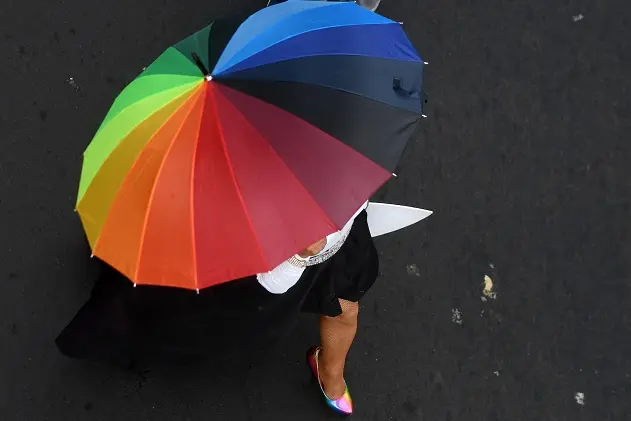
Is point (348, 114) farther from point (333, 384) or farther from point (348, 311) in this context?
point (333, 384)

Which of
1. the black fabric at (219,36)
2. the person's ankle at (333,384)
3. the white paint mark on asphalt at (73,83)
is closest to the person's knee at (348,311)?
the person's ankle at (333,384)

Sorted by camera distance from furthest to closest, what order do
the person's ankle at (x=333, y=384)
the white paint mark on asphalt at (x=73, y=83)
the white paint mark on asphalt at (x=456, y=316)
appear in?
the white paint mark on asphalt at (x=73, y=83) < the white paint mark on asphalt at (x=456, y=316) < the person's ankle at (x=333, y=384)

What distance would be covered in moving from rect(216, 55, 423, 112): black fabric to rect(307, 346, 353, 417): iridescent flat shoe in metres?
1.29

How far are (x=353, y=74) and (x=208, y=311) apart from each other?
2.89ft

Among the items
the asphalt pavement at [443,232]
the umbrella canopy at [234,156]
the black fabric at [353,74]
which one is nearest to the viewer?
the umbrella canopy at [234,156]

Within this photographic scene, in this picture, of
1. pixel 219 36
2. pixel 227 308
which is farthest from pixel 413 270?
pixel 219 36

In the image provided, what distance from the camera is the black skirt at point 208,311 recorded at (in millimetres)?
2193

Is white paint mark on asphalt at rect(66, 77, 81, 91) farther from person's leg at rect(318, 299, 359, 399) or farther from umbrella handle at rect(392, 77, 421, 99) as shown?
umbrella handle at rect(392, 77, 421, 99)

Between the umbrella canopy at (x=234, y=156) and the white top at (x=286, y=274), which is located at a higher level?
the umbrella canopy at (x=234, y=156)

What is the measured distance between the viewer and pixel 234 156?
5.84ft

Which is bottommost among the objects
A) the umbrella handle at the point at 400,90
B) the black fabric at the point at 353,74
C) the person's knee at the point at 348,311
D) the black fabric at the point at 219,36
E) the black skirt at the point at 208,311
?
the person's knee at the point at 348,311

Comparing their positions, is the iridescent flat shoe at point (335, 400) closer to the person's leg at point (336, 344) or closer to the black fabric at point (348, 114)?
the person's leg at point (336, 344)

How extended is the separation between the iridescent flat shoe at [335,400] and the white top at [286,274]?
0.96 metres

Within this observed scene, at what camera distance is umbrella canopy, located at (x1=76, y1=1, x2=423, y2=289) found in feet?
5.83
